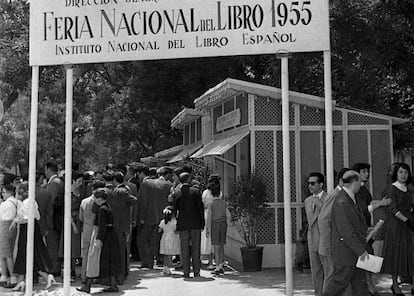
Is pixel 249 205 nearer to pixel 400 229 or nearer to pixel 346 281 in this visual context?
pixel 400 229

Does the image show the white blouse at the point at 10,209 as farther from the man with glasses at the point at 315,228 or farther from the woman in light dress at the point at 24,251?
the man with glasses at the point at 315,228

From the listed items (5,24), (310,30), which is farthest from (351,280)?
(5,24)

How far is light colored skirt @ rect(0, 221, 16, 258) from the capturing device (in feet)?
30.2

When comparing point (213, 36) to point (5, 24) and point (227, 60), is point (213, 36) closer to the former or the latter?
point (227, 60)

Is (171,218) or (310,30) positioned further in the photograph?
(171,218)

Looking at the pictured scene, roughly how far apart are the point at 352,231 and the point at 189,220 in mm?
4344

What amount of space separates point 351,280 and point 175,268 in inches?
219

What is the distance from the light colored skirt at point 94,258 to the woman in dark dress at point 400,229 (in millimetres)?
4123

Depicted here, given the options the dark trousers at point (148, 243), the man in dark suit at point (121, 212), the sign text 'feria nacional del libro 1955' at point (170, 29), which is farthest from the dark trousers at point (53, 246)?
the sign text 'feria nacional del libro 1955' at point (170, 29)

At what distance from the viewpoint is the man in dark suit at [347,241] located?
19.5 feet

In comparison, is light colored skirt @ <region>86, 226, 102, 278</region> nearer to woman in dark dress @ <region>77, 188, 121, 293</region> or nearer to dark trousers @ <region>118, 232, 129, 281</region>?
woman in dark dress @ <region>77, 188, 121, 293</region>

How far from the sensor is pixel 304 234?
1047cm

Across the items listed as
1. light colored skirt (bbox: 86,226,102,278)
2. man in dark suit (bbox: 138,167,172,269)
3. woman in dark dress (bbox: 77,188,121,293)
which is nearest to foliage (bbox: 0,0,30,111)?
man in dark suit (bbox: 138,167,172,269)

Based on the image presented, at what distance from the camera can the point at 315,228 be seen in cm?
712
